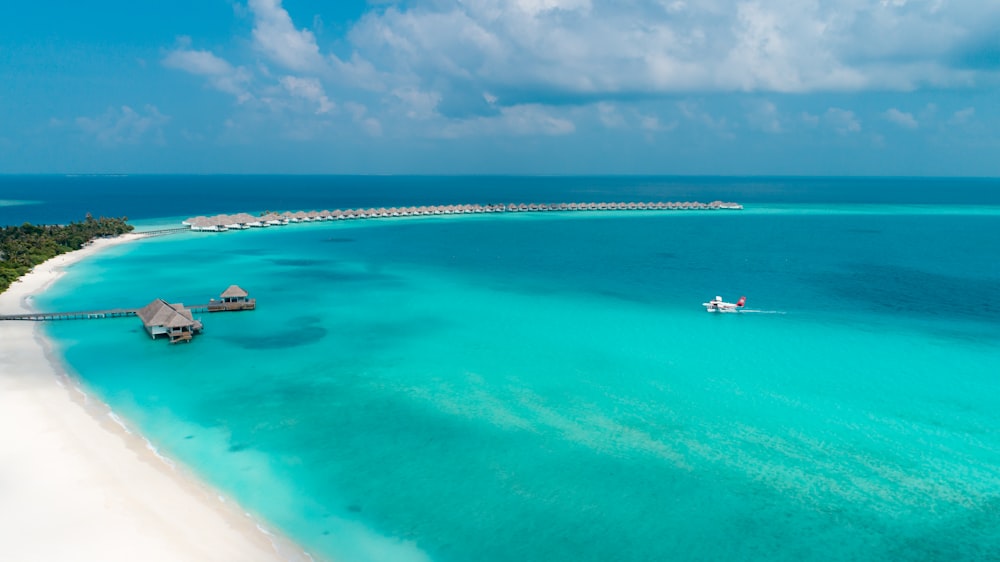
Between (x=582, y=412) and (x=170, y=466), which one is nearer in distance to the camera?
(x=170, y=466)

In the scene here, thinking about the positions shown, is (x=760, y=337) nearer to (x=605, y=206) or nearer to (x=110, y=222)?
(x=110, y=222)

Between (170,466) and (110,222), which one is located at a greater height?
(110,222)

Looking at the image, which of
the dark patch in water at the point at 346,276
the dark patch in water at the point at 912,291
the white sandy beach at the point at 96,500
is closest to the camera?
the white sandy beach at the point at 96,500

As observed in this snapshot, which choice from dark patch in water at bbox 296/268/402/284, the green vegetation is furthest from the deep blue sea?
the green vegetation

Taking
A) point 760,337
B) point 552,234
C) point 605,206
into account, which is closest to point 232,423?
point 760,337

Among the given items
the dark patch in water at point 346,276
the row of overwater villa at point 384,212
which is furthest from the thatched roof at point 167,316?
the row of overwater villa at point 384,212

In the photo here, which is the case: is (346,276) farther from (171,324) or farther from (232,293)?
(171,324)

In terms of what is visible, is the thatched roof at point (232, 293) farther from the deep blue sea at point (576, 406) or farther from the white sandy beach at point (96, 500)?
the white sandy beach at point (96, 500)

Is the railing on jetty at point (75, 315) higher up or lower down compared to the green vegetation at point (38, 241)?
lower down
